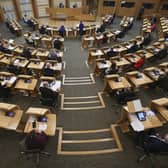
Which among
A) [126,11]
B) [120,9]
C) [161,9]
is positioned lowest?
[126,11]

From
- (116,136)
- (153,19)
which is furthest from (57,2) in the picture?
(116,136)

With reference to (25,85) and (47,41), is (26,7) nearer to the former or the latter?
(47,41)

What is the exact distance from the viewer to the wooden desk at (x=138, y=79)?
7.44 m

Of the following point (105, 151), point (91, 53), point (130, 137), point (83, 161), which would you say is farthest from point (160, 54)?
Result: point (83, 161)

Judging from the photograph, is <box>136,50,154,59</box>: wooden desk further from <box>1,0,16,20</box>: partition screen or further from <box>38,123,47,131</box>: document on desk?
<box>1,0,16,20</box>: partition screen

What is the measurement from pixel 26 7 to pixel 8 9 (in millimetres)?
1822

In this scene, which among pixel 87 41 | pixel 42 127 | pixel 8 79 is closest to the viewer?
pixel 42 127

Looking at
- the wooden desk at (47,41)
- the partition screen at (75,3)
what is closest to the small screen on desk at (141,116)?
the wooden desk at (47,41)

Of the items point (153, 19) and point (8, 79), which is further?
point (153, 19)

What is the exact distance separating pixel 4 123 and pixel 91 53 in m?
6.48

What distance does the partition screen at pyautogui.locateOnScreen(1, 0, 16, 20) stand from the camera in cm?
1720

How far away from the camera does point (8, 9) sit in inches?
695

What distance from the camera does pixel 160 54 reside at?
31.4ft

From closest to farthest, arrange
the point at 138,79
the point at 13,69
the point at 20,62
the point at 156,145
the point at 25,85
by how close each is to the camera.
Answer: the point at 156,145 < the point at 25,85 < the point at 138,79 < the point at 13,69 < the point at 20,62
